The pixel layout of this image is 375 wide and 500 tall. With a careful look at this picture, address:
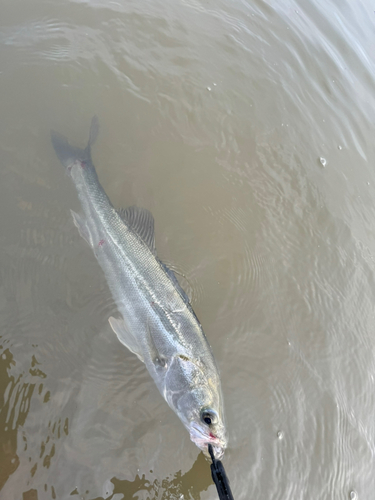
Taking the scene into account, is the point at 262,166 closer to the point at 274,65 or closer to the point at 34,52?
the point at 274,65

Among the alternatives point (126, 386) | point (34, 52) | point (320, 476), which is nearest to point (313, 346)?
point (320, 476)

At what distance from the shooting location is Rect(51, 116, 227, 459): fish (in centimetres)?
307

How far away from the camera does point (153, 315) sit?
137 inches

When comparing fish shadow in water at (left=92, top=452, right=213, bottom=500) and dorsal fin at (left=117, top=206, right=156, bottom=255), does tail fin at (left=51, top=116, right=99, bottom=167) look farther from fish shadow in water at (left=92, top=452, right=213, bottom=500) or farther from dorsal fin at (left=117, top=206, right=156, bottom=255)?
fish shadow in water at (left=92, top=452, right=213, bottom=500)

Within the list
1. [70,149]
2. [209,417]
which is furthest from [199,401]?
[70,149]

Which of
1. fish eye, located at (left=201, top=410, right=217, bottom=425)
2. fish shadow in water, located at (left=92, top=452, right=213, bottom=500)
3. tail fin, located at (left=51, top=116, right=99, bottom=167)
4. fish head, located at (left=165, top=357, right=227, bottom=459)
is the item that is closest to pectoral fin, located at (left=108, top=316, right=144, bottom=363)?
fish head, located at (left=165, top=357, right=227, bottom=459)

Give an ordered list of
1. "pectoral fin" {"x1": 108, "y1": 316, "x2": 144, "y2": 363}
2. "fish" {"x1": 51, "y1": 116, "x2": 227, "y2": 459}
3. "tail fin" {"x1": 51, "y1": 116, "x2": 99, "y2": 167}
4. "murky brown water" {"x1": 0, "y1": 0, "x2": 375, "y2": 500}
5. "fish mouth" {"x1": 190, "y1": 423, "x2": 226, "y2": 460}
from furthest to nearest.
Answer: "tail fin" {"x1": 51, "y1": 116, "x2": 99, "y2": 167} < "pectoral fin" {"x1": 108, "y1": 316, "x2": 144, "y2": 363} < "murky brown water" {"x1": 0, "y1": 0, "x2": 375, "y2": 500} < "fish" {"x1": 51, "y1": 116, "x2": 227, "y2": 459} < "fish mouth" {"x1": 190, "y1": 423, "x2": 226, "y2": 460}

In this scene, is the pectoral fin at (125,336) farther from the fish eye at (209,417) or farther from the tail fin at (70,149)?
the tail fin at (70,149)

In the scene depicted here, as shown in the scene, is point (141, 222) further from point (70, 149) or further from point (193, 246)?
point (70, 149)

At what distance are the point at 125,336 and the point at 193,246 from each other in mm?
1484

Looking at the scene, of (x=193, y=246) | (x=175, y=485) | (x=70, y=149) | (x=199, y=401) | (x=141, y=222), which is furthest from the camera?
(x=70, y=149)

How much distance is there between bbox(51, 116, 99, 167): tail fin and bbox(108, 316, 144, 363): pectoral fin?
7.08ft

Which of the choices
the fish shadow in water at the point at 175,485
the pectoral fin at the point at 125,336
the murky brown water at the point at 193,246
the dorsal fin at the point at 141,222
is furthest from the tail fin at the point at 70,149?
the fish shadow in water at the point at 175,485

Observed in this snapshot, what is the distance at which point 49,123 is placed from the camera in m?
4.88
